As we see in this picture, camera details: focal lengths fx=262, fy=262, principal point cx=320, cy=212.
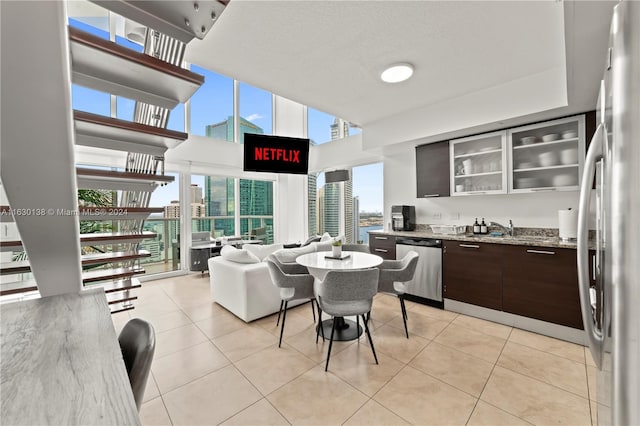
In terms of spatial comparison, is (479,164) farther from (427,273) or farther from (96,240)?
(96,240)

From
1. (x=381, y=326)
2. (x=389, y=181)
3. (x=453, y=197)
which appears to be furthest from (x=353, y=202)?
(x=381, y=326)

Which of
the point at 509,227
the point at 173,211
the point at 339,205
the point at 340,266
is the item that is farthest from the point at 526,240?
the point at 173,211

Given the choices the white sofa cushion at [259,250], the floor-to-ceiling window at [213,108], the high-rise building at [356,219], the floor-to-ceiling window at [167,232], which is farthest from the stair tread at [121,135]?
the floor-to-ceiling window at [213,108]

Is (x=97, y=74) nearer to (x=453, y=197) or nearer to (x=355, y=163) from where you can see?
(x=453, y=197)

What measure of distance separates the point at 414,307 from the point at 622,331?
3.28 metres

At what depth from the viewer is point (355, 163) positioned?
19.1ft

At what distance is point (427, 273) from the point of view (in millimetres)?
3564

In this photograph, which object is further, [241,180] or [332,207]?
[241,180]

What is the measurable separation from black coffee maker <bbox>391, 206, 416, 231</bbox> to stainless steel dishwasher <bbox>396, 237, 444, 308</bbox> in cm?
47

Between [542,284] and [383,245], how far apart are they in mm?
1922

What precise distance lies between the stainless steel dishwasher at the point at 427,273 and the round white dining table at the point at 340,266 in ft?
3.21

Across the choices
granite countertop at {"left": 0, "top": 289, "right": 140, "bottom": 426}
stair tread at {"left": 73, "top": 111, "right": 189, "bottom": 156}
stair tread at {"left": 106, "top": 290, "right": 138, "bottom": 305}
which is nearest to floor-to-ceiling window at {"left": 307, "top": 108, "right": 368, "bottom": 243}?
stair tread at {"left": 106, "top": 290, "right": 138, "bottom": 305}

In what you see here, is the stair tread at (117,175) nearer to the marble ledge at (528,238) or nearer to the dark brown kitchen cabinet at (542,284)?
the marble ledge at (528,238)

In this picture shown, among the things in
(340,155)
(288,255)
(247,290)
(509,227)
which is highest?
(340,155)
